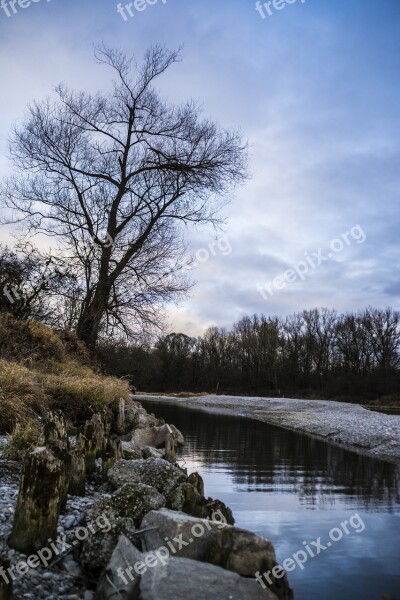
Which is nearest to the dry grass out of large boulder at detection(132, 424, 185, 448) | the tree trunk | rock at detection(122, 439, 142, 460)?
rock at detection(122, 439, 142, 460)

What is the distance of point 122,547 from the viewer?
3635 millimetres

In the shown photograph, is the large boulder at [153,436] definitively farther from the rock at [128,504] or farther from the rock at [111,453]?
the rock at [128,504]

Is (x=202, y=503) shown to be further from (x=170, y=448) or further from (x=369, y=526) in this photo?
(x=170, y=448)

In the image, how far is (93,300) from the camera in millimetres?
17734

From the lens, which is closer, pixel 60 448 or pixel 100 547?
pixel 100 547

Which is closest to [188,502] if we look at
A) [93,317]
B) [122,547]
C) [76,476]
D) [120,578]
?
[76,476]

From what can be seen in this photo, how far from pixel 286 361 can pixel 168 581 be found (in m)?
70.0

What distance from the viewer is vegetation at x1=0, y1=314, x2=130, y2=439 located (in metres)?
8.94

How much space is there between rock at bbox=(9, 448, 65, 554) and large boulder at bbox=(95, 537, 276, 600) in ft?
2.68

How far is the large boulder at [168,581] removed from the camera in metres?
3.17

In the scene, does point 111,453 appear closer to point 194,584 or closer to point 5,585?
point 194,584

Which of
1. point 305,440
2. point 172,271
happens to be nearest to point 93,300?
point 172,271

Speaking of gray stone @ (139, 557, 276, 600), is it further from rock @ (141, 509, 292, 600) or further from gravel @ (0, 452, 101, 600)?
gravel @ (0, 452, 101, 600)

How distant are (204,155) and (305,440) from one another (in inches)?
411
